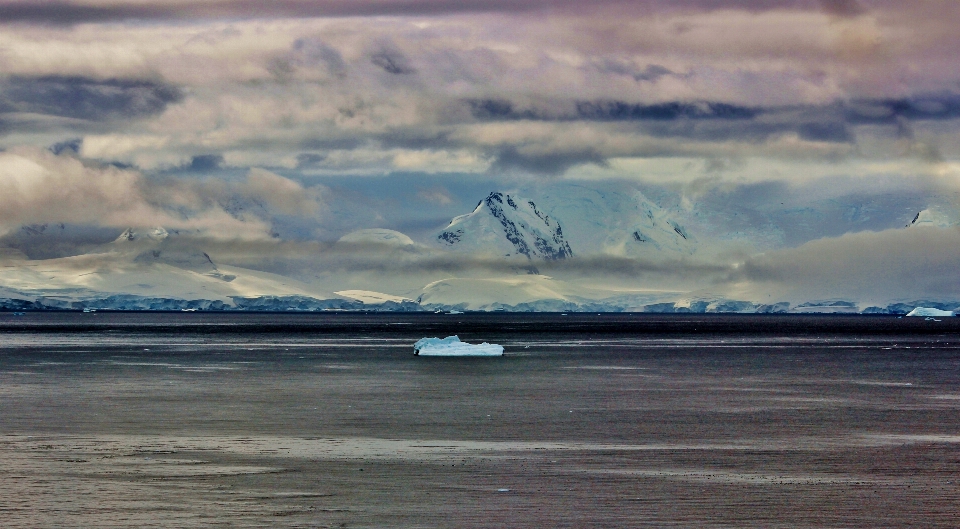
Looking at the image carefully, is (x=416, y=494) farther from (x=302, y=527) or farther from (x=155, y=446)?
(x=155, y=446)

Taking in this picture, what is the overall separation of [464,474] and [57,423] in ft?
84.7

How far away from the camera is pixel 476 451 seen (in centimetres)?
4797

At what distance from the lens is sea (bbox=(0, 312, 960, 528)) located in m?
34.6

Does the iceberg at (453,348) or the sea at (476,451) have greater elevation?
the iceberg at (453,348)

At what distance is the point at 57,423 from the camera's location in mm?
58656

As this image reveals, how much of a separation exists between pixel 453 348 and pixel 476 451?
8947cm

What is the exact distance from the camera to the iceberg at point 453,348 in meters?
136

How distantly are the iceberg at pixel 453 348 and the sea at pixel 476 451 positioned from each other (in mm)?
35600

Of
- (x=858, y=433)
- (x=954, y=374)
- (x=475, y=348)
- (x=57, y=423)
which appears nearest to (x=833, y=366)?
(x=954, y=374)

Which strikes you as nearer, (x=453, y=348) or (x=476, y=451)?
(x=476, y=451)

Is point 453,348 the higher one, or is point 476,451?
point 453,348

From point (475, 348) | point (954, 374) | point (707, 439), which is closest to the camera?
point (707, 439)

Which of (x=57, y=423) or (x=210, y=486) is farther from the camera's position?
(x=57, y=423)

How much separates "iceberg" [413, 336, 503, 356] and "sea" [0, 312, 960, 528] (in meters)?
35.6
